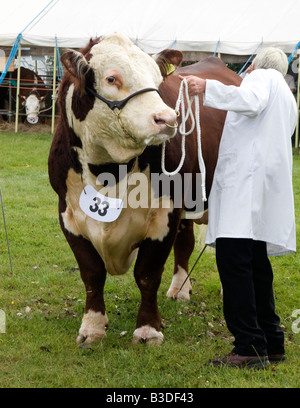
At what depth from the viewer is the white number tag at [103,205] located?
414cm

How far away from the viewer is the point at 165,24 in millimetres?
16266

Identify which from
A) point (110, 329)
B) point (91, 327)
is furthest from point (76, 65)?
point (110, 329)

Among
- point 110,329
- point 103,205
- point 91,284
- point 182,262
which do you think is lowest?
point 110,329

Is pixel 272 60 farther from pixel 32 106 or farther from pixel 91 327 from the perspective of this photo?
pixel 32 106

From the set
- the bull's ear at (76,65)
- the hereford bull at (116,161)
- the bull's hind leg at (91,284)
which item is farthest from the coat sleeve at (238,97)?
the bull's hind leg at (91,284)

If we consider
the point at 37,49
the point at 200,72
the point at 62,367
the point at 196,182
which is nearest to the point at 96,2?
the point at 37,49

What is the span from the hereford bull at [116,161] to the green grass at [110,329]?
259mm

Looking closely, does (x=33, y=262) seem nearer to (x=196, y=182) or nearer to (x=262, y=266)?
(x=196, y=182)

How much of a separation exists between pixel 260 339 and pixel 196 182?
139 centimetres

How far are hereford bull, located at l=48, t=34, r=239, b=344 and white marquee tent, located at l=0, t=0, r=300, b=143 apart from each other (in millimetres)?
11247

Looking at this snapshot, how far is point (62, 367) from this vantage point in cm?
397

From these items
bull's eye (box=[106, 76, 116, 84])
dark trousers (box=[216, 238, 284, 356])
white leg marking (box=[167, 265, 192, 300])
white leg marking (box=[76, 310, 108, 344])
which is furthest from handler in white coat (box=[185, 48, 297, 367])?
white leg marking (box=[167, 265, 192, 300])

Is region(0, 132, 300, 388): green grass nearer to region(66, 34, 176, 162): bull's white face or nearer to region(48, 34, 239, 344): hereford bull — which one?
region(48, 34, 239, 344): hereford bull

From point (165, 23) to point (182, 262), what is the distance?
11.7m
